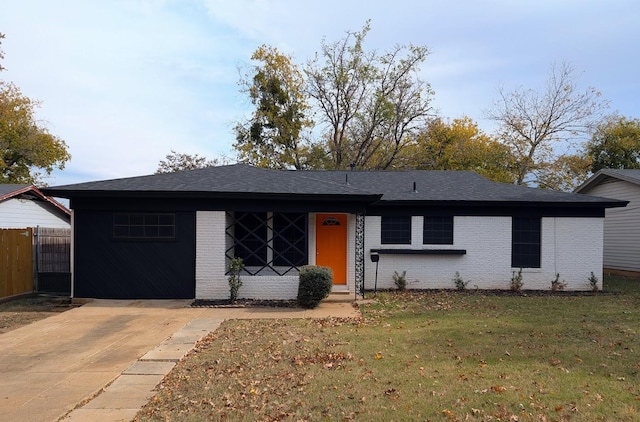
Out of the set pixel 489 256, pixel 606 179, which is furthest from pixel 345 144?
pixel 489 256

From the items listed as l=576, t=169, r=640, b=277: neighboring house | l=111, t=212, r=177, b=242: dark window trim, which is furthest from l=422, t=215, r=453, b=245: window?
l=576, t=169, r=640, b=277: neighboring house

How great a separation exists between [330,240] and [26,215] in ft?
44.7

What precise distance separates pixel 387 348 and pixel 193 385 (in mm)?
3197

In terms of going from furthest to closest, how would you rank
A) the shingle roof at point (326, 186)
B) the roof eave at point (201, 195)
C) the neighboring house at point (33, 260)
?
1. the neighboring house at point (33, 260)
2. the shingle roof at point (326, 186)
3. the roof eave at point (201, 195)

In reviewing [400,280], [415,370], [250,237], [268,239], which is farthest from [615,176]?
[415,370]

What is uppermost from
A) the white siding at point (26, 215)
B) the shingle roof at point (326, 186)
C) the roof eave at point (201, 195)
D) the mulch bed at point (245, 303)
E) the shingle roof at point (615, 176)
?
the shingle roof at point (615, 176)

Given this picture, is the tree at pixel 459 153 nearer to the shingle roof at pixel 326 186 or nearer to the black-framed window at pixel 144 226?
the shingle roof at pixel 326 186

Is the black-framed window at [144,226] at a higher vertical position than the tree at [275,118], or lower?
lower

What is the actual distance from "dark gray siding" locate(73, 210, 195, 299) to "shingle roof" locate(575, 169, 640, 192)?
1696 cm

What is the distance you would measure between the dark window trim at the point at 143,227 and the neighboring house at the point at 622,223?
1734cm

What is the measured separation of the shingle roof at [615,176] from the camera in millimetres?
18531

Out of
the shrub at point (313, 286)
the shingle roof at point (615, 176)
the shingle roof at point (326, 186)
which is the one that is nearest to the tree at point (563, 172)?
the shingle roof at point (615, 176)

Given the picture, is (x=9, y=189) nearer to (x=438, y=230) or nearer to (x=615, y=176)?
(x=438, y=230)

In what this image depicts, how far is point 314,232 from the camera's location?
14641 mm
